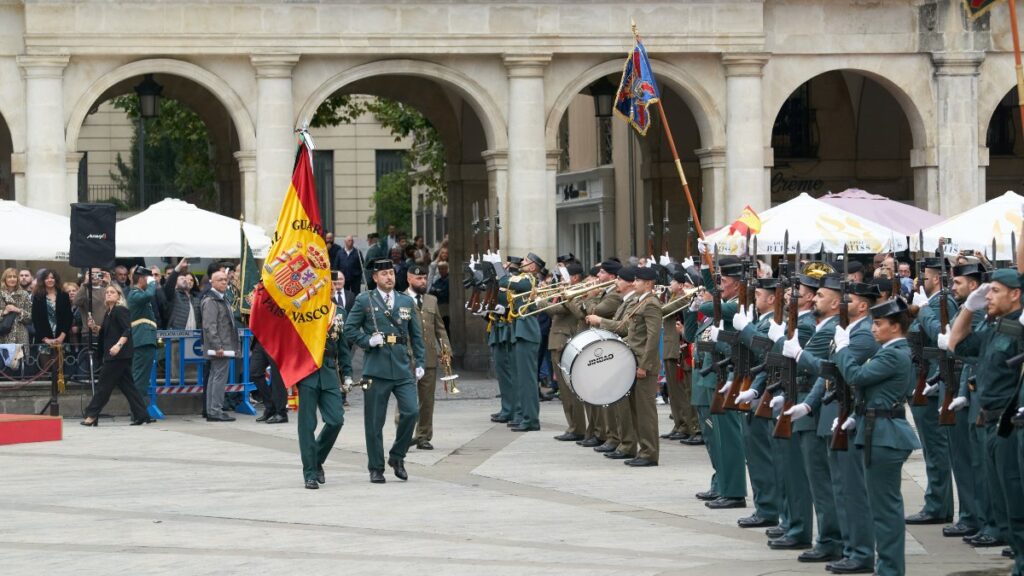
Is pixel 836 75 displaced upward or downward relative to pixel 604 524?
upward

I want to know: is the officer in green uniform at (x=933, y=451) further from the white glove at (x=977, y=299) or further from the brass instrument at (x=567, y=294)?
the brass instrument at (x=567, y=294)

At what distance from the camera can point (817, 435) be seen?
37.6 feet

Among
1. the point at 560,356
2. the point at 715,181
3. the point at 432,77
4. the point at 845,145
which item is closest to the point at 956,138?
the point at 715,181

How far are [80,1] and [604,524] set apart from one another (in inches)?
619

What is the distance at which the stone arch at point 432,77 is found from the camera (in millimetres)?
27438

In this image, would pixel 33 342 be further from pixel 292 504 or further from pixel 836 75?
pixel 836 75

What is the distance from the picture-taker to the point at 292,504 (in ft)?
47.9

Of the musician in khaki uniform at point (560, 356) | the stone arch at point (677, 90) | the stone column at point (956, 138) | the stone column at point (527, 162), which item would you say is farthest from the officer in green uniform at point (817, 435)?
the stone column at point (956, 138)

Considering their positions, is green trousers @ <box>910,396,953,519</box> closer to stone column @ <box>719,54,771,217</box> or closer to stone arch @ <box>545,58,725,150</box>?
stone column @ <box>719,54,771,217</box>

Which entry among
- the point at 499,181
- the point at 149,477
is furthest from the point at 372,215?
the point at 149,477

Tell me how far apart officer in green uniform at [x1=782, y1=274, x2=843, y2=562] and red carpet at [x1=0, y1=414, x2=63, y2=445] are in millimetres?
10291

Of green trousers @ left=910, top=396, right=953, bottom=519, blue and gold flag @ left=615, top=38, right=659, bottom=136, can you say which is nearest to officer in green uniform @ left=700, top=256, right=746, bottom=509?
green trousers @ left=910, top=396, right=953, bottom=519

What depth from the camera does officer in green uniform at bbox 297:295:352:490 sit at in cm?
1565

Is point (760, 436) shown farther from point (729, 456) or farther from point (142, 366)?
point (142, 366)
